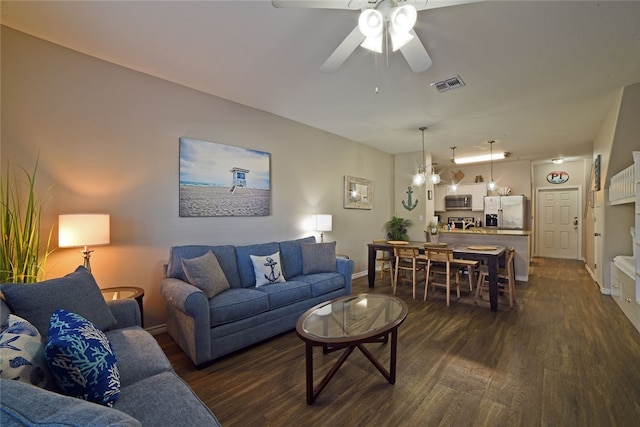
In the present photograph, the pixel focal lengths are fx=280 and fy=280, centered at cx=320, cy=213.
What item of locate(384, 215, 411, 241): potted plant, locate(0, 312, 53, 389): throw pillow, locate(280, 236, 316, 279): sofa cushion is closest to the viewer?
locate(0, 312, 53, 389): throw pillow

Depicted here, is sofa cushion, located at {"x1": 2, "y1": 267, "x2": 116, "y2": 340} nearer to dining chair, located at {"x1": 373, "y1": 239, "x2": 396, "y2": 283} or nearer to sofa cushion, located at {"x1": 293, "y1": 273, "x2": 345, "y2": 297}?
sofa cushion, located at {"x1": 293, "y1": 273, "x2": 345, "y2": 297}

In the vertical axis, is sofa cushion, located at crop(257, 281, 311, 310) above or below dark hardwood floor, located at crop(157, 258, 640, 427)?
above

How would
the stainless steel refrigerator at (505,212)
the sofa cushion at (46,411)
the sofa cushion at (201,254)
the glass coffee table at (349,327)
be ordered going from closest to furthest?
the sofa cushion at (46,411) < the glass coffee table at (349,327) < the sofa cushion at (201,254) < the stainless steel refrigerator at (505,212)

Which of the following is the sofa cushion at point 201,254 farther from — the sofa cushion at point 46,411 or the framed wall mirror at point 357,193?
the framed wall mirror at point 357,193

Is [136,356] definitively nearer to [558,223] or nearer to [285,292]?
[285,292]

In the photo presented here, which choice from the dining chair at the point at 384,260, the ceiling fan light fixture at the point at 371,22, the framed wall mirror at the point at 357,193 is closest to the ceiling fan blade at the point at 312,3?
the ceiling fan light fixture at the point at 371,22

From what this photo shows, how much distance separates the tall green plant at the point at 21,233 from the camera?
83.1 inches

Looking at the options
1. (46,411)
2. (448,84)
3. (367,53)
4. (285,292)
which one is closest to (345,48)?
(367,53)

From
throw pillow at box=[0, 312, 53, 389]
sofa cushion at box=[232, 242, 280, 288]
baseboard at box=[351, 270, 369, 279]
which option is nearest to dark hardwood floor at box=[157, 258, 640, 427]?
sofa cushion at box=[232, 242, 280, 288]

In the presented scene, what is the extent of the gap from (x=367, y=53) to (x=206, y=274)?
2585mm

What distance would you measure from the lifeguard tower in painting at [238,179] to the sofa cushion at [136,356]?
2.08m

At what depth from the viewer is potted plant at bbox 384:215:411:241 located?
6418mm

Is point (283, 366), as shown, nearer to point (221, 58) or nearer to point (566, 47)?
point (221, 58)

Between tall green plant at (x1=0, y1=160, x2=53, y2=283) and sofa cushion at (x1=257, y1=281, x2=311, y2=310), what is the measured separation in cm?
186
